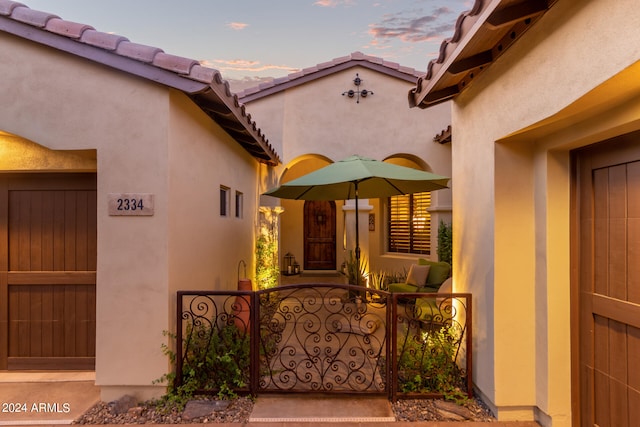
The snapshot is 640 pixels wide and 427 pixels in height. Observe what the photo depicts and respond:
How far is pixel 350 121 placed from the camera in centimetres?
905

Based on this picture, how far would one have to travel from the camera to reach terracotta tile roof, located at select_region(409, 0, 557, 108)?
260cm

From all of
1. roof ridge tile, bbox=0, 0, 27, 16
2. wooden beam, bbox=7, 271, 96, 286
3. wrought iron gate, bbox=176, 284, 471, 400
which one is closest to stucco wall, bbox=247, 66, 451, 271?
wrought iron gate, bbox=176, 284, 471, 400

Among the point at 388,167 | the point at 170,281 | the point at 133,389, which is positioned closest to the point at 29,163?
the point at 170,281

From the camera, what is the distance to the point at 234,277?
675 cm

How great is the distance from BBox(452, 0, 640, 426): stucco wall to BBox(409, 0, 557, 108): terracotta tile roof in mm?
99

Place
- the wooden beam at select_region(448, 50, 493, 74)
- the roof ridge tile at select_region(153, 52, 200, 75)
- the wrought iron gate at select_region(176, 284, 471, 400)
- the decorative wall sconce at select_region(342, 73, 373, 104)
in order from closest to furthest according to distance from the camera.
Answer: the wooden beam at select_region(448, 50, 493, 74)
the roof ridge tile at select_region(153, 52, 200, 75)
the wrought iron gate at select_region(176, 284, 471, 400)
the decorative wall sconce at select_region(342, 73, 373, 104)

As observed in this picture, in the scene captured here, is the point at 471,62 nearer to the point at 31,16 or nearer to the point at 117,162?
the point at 117,162

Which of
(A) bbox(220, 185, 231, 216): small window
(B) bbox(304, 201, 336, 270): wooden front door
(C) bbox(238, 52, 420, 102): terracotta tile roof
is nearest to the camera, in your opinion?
(A) bbox(220, 185, 231, 216): small window

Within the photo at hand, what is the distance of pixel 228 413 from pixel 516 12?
4.33 metres

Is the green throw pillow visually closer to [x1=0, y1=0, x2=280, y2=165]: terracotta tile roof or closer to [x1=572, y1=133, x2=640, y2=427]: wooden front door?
[x1=572, y1=133, x2=640, y2=427]: wooden front door

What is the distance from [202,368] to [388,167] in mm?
3273

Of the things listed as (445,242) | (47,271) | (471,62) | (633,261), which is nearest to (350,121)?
(445,242)

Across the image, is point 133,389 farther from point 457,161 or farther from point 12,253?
point 457,161

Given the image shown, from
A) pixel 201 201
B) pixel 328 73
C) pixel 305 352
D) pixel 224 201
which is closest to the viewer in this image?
pixel 305 352
